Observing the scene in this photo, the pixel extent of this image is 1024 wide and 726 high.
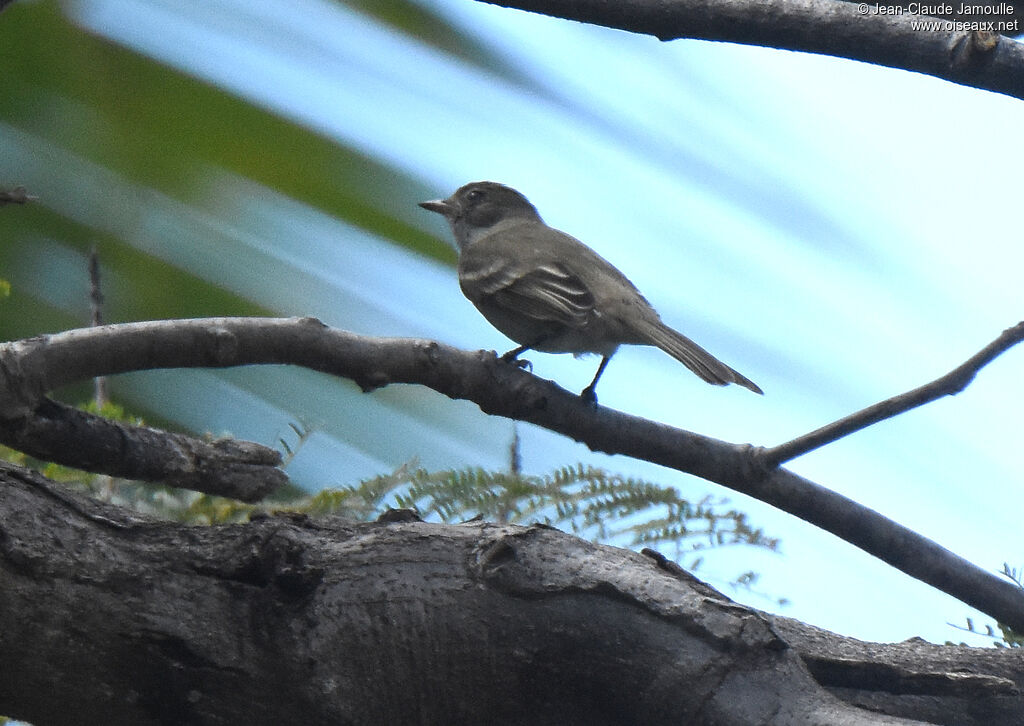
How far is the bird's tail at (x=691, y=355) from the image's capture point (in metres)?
3.53

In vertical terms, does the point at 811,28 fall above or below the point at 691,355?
above

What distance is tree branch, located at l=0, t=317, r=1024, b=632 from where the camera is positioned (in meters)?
2.20

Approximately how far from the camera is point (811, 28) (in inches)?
99.3

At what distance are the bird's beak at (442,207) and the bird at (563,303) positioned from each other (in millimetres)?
520

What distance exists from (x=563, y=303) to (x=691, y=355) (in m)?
0.65

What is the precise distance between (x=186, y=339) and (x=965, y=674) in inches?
71.2

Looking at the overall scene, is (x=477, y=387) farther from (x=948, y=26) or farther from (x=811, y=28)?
(x=948, y=26)

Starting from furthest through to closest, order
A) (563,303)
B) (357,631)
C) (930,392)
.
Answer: (563,303), (930,392), (357,631)

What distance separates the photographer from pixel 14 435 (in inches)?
86.0

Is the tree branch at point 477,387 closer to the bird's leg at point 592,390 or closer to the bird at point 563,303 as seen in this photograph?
the bird's leg at point 592,390

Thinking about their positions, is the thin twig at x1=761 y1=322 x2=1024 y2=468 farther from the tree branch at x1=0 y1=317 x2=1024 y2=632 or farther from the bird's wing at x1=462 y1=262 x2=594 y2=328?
the bird's wing at x1=462 y1=262 x2=594 y2=328

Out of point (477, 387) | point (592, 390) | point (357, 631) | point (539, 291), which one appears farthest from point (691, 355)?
point (357, 631)

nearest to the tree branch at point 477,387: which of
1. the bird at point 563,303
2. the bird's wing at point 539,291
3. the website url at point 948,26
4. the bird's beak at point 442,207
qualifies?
the bird at point 563,303

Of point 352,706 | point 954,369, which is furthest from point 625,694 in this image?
point 954,369
